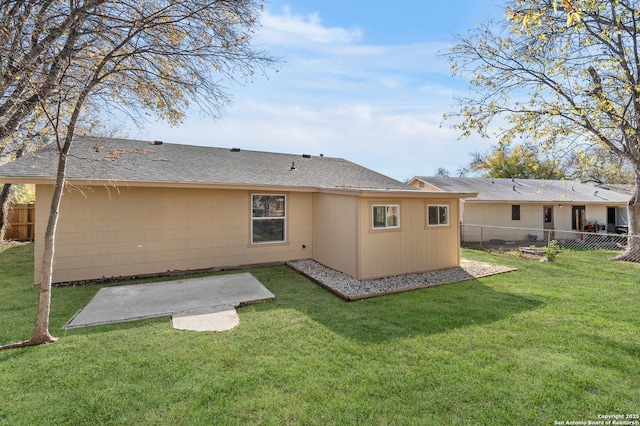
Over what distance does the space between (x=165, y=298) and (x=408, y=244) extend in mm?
5615

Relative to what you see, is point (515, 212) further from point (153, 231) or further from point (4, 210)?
point (4, 210)

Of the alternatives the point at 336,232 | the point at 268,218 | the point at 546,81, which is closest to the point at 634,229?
the point at 546,81

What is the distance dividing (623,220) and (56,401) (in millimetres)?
28911

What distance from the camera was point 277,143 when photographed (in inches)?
548

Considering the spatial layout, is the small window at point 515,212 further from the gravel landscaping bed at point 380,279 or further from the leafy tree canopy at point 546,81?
the gravel landscaping bed at point 380,279

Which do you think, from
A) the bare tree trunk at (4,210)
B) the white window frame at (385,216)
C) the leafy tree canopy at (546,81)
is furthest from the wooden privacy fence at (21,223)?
the leafy tree canopy at (546,81)

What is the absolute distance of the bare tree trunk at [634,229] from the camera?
33.2 ft

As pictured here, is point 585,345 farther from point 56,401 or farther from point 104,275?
point 104,275

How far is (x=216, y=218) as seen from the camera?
7930mm

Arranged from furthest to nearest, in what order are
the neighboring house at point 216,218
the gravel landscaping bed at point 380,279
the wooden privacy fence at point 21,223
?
the wooden privacy fence at point 21,223 → the neighboring house at point 216,218 → the gravel landscaping bed at point 380,279

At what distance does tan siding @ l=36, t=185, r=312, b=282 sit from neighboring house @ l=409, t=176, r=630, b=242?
11574mm

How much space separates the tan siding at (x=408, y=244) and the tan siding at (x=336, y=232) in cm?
28

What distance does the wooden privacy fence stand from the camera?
12531 millimetres

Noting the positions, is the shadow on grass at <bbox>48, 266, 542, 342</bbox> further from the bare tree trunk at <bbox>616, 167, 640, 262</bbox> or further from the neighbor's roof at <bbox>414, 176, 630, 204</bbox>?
Answer: the neighbor's roof at <bbox>414, 176, 630, 204</bbox>
